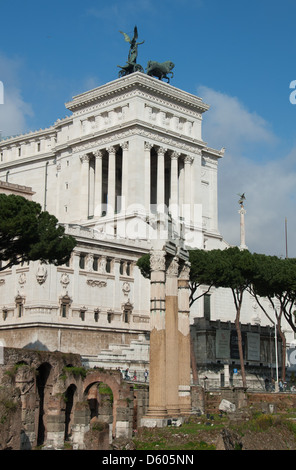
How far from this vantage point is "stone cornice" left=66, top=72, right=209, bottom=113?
73875 mm

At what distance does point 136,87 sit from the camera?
242ft

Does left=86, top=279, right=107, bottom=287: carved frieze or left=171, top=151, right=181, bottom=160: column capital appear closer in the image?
left=86, top=279, right=107, bottom=287: carved frieze

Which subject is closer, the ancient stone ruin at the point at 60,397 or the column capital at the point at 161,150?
the ancient stone ruin at the point at 60,397

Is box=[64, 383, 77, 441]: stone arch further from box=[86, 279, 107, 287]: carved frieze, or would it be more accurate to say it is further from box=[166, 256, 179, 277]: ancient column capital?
box=[86, 279, 107, 287]: carved frieze

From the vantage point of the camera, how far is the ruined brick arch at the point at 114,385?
39.5m

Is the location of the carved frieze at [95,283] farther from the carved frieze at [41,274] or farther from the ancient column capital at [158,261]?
the ancient column capital at [158,261]

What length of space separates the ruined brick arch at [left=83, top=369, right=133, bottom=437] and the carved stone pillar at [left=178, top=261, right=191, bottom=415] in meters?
7.33

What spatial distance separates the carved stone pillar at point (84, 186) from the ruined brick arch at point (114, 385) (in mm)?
35125

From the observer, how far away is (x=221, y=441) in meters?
25.2

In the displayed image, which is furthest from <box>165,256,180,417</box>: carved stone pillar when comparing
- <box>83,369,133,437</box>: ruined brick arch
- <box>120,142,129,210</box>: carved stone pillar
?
<box>120,142,129,210</box>: carved stone pillar

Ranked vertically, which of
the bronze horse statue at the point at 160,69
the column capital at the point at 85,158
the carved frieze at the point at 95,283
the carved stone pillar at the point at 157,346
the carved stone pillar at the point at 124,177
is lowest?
the carved stone pillar at the point at 157,346

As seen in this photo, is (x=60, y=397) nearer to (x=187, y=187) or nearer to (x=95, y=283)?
(x=95, y=283)

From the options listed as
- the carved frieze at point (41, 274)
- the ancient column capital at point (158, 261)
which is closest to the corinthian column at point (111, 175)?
the carved frieze at point (41, 274)
